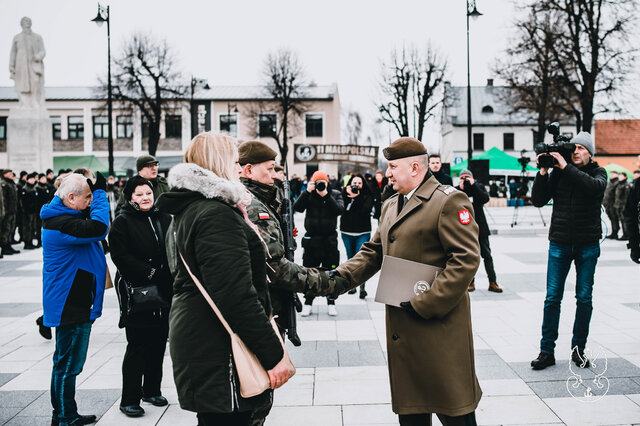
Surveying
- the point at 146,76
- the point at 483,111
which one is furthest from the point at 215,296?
the point at 483,111

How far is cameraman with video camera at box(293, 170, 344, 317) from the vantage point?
7.93 metres

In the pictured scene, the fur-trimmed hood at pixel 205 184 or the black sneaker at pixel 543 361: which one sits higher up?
the fur-trimmed hood at pixel 205 184

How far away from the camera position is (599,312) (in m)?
7.20

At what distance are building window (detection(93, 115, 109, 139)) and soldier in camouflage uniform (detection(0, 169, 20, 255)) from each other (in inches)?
1713

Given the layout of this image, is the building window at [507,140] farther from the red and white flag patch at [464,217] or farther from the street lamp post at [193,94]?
the red and white flag patch at [464,217]

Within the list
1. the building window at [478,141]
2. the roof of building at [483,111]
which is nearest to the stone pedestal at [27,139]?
the roof of building at [483,111]

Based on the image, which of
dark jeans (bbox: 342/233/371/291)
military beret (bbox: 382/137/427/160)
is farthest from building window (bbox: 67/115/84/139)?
military beret (bbox: 382/137/427/160)

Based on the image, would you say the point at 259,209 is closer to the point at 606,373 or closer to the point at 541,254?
the point at 606,373

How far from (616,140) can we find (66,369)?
2627 inches

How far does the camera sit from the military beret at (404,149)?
3070 millimetres

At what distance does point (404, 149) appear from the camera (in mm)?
3068

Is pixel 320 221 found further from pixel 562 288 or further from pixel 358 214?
pixel 562 288

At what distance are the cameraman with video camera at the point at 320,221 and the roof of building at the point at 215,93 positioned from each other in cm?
4675

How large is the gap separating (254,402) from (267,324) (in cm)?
38
